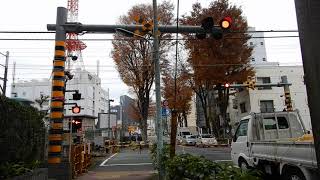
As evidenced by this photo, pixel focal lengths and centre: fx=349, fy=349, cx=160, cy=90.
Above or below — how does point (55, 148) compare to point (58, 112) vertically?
below

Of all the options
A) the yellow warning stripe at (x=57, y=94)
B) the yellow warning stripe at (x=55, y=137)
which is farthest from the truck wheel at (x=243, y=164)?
the yellow warning stripe at (x=57, y=94)

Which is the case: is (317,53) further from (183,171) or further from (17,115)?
(17,115)

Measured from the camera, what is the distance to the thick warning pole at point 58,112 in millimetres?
12356

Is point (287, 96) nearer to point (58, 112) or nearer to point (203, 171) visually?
point (58, 112)

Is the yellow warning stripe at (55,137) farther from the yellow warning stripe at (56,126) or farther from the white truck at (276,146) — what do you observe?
the white truck at (276,146)

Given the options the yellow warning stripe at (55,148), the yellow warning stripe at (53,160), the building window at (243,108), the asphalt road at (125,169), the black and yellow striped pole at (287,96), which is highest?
the building window at (243,108)

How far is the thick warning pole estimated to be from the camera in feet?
40.5

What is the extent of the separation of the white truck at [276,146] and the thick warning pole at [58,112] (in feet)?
20.1

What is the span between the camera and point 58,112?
12.7 m

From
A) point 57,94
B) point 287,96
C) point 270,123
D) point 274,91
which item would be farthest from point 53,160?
point 274,91

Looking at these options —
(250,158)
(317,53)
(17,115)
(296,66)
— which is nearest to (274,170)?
(250,158)

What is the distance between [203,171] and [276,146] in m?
3.44

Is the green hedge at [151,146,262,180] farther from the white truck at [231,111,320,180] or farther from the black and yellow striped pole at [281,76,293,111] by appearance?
the black and yellow striped pole at [281,76,293,111]

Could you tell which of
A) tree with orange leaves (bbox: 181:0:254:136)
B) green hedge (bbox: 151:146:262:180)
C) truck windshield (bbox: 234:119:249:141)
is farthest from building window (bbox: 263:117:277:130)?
tree with orange leaves (bbox: 181:0:254:136)
